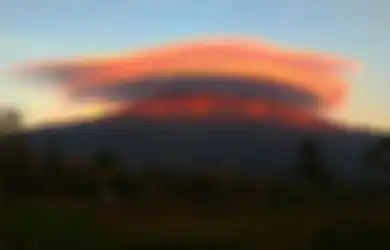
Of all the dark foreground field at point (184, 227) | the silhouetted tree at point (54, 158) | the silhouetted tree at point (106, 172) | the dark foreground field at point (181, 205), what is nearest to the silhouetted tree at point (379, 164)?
the dark foreground field at point (181, 205)

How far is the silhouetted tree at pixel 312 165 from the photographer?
5266 millimetres

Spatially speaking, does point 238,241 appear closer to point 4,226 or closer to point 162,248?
point 162,248

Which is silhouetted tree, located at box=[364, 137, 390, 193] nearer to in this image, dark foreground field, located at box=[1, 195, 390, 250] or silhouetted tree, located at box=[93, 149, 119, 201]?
dark foreground field, located at box=[1, 195, 390, 250]

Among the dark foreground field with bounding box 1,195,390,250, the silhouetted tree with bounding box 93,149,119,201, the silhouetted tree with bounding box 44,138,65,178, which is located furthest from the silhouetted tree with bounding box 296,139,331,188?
the silhouetted tree with bounding box 44,138,65,178

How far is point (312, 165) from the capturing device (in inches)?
209

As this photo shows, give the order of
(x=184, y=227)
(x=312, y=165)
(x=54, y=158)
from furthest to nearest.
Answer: (x=312, y=165)
(x=54, y=158)
(x=184, y=227)

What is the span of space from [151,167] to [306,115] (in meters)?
0.82

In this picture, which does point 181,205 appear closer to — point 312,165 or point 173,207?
point 173,207

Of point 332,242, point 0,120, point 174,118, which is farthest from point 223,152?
point 0,120

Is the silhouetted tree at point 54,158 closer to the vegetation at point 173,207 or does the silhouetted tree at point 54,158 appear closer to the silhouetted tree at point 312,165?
the vegetation at point 173,207

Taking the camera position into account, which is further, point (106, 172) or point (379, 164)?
point (379, 164)

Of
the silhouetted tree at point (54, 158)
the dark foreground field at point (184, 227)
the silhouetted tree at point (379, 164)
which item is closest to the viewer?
the dark foreground field at point (184, 227)

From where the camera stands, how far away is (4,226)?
16.4 ft

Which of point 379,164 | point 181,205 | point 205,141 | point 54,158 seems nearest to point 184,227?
point 181,205
